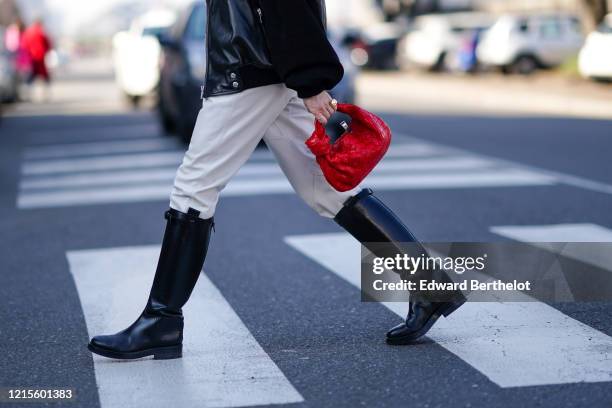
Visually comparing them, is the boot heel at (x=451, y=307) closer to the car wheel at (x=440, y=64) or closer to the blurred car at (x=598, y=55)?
the blurred car at (x=598, y=55)

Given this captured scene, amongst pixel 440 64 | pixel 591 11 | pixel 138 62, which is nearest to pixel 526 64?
pixel 591 11

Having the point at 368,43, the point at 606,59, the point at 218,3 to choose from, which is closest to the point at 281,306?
the point at 218,3

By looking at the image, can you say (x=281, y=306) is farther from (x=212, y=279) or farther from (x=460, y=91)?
(x=460, y=91)

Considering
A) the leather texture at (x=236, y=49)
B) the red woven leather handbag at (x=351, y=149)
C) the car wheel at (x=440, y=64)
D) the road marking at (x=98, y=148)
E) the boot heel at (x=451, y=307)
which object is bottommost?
the car wheel at (x=440, y=64)

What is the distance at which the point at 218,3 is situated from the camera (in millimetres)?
3830

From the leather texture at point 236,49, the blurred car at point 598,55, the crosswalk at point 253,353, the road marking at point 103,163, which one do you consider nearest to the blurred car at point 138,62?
the blurred car at point 598,55

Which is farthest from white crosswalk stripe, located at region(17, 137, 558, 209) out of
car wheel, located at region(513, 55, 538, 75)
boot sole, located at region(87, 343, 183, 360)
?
car wheel, located at region(513, 55, 538, 75)

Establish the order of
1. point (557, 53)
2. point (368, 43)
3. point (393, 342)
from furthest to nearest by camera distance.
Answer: point (368, 43) < point (557, 53) < point (393, 342)

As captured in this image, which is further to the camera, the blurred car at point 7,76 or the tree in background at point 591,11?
the tree in background at point 591,11

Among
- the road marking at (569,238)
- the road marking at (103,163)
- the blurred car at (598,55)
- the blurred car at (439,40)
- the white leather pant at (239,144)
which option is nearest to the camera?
the white leather pant at (239,144)

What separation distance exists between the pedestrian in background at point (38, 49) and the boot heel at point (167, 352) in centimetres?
2101

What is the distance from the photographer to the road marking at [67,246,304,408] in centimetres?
358

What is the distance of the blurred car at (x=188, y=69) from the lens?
12086mm

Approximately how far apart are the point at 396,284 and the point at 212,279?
0.96 meters
